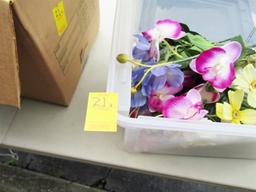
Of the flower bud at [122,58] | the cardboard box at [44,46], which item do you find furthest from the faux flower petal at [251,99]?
the cardboard box at [44,46]

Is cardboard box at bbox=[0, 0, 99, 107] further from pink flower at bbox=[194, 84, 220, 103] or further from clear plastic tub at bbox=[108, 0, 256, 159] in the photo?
pink flower at bbox=[194, 84, 220, 103]

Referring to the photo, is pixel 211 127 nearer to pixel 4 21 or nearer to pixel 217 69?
pixel 217 69

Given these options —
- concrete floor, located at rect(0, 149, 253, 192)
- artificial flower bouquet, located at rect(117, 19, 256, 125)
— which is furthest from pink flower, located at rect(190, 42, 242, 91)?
concrete floor, located at rect(0, 149, 253, 192)

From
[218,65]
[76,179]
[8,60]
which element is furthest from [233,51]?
[76,179]

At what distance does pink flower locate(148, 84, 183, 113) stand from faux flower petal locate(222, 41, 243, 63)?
11 cm

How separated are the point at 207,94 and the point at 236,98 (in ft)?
0.18

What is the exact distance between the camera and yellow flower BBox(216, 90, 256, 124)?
2.01ft

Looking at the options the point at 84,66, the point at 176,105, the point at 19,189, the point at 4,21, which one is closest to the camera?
the point at 4,21

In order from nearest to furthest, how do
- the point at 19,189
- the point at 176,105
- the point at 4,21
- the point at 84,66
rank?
1. the point at 4,21
2. the point at 176,105
3. the point at 84,66
4. the point at 19,189

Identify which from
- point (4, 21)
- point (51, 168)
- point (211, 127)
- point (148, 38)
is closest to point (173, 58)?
point (148, 38)

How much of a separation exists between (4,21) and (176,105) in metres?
0.32

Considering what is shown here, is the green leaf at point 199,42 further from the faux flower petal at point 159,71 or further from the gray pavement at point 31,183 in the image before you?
the gray pavement at point 31,183

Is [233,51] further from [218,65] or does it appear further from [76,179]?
[76,179]

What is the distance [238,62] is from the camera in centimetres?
66
